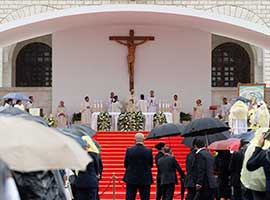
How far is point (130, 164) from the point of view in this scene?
13430 mm

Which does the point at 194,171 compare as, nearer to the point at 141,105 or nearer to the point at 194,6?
the point at 141,105

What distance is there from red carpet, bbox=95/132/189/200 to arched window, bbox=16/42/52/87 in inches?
568

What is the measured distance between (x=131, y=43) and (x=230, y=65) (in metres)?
11.7

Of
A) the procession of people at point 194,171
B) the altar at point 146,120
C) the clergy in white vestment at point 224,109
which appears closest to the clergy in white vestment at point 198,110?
the clergy in white vestment at point 224,109

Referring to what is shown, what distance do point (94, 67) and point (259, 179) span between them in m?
21.0

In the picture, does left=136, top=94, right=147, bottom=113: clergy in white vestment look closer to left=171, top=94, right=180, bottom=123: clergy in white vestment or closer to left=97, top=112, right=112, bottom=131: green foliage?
left=171, top=94, right=180, bottom=123: clergy in white vestment

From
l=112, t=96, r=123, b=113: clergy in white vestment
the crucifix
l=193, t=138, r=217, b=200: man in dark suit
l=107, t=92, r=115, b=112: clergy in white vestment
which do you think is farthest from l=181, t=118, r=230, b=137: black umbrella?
the crucifix

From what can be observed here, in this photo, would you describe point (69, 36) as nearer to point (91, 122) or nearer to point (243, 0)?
point (91, 122)

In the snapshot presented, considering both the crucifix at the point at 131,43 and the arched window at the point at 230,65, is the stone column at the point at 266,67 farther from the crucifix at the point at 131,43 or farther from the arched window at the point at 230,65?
the crucifix at the point at 131,43

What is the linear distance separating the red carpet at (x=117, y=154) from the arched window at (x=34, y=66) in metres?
14.4

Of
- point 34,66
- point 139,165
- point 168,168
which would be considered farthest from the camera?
point 34,66

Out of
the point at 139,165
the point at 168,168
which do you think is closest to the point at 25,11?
the point at 168,168

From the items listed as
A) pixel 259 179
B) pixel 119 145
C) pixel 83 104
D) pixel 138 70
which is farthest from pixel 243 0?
pixel 259 179

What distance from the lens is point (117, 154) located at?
2262cm
